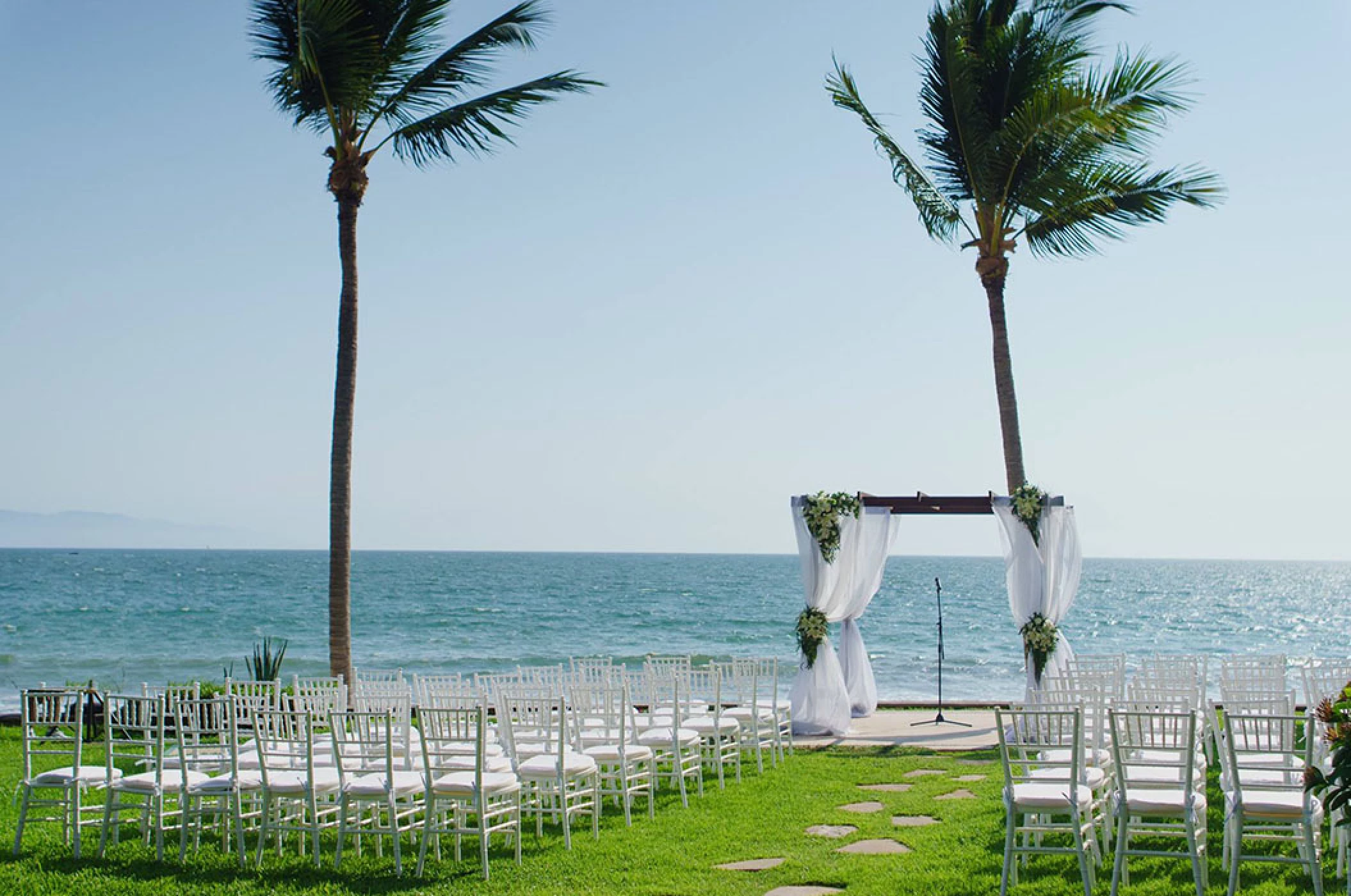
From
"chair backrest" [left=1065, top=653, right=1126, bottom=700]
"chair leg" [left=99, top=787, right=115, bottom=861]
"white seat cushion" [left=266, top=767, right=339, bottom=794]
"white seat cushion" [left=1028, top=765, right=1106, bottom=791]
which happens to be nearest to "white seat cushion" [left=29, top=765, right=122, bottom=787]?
"chair leg" [left=99, top=787, right=115, bottom=861]

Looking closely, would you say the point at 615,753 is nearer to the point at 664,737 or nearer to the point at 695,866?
the point at 664,737

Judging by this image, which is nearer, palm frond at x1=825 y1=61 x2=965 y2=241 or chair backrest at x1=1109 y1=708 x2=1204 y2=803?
chair backrest at x1=1109 y1=708 x2=1204 y2=803

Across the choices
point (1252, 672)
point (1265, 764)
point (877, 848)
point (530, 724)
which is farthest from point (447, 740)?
point (1252, 672)

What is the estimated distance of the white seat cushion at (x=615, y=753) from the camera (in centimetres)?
832

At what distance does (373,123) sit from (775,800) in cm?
779

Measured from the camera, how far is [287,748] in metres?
8.29

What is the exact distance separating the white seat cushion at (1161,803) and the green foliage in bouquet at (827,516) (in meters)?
6.49

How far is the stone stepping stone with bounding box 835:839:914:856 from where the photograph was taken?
7012mm

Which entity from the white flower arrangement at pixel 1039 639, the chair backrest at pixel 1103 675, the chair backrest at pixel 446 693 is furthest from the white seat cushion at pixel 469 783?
the white flower arrangement at pixel 1039 639

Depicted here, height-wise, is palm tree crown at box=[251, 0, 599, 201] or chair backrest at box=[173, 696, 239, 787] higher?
palm tree crown at box=[251, 0, 599, 201]

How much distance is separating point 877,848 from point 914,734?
5.25 m

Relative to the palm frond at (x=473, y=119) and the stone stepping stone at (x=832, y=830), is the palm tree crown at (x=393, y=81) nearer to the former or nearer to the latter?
the palm frond at (x=473, y=119)

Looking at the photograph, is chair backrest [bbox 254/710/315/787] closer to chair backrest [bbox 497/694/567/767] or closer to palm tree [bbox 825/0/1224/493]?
chair backrest [bbox 497/694/567/767]

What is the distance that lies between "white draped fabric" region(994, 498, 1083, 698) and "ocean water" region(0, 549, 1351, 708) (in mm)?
10128
